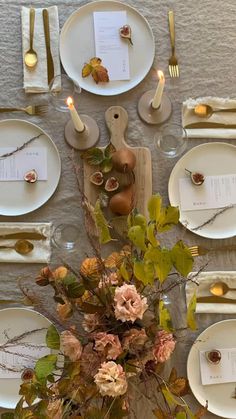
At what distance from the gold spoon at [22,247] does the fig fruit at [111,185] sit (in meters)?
0.23

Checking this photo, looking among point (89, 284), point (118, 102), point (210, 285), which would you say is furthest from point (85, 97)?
point (89, 284)

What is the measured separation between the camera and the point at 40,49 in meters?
1.47

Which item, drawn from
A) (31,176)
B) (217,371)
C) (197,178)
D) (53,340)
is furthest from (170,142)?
(53,340)

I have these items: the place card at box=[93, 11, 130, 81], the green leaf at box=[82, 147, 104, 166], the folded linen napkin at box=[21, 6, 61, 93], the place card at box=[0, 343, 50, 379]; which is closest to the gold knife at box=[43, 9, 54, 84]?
the folded linen napkin at box=[21, 6, 61, 93]

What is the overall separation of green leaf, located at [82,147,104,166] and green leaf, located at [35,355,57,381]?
1.97ft

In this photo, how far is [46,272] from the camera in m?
0.94

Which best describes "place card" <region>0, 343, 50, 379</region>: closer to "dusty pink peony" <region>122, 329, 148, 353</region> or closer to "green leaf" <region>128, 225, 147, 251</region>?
"dusty pink peony" <region>122, 329, 148, 353</region>

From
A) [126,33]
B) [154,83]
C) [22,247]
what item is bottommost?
[22,247]

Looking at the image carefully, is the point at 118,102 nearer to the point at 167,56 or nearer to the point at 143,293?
the point at 167,56

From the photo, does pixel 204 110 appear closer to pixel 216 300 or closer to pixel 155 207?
pixel 216 300

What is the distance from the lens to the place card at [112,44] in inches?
57.7

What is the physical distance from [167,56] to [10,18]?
42 cm

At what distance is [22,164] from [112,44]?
15.2 inches

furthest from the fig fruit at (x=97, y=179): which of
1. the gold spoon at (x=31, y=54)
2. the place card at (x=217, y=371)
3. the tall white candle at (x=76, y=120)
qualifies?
the place card at (x=217, y=371)
